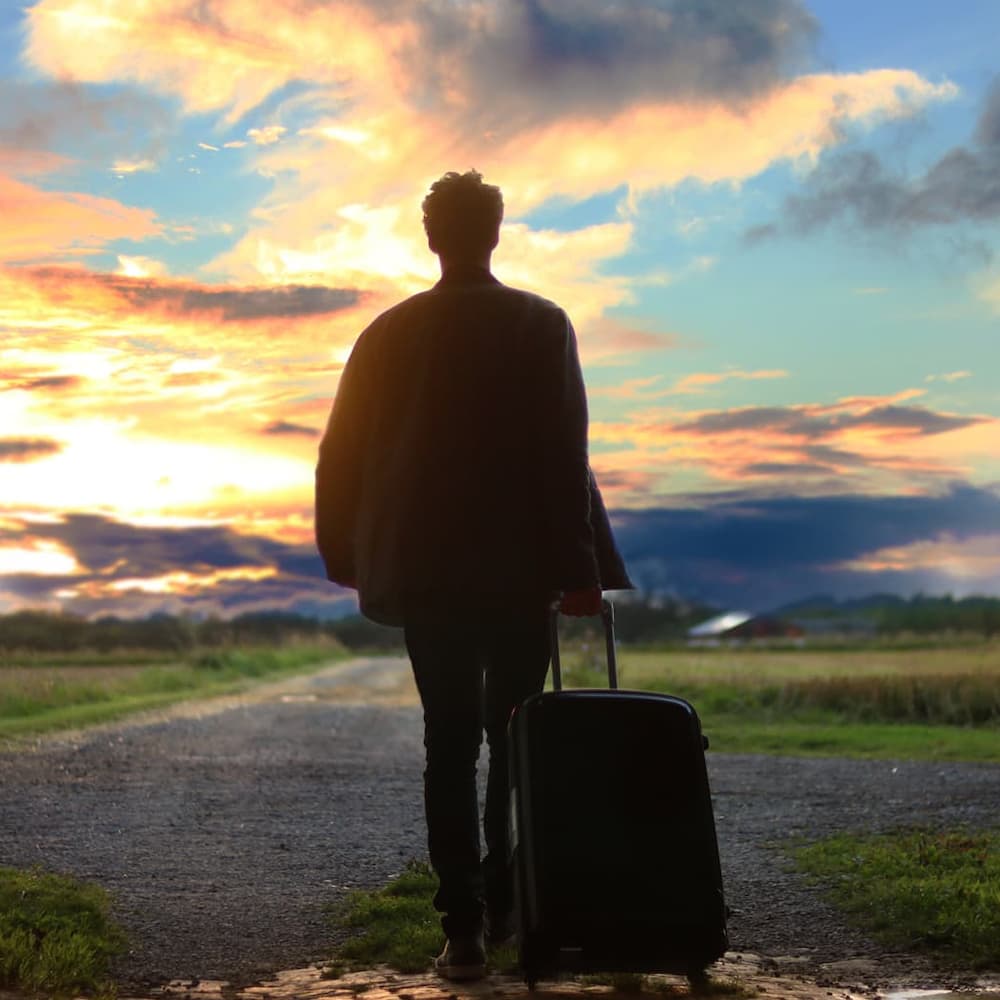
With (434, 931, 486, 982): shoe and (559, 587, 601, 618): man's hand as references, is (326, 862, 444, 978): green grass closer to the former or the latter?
(434, 931, 486, 982): shoe

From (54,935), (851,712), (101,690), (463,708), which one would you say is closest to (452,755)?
(463,708)

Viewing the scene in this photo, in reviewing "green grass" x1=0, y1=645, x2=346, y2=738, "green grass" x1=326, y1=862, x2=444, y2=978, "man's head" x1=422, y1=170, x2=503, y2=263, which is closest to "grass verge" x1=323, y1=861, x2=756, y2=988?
"green grass" x1=326, y1=862, x2=444, y2=978

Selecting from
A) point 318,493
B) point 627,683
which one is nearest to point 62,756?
point 318,493

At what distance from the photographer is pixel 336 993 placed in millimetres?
3934

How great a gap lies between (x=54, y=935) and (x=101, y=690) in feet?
55.4

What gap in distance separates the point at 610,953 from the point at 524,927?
245 millimetres

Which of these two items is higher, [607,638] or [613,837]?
[607,638]

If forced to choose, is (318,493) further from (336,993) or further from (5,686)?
(5,686)

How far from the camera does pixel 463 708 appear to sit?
404cm

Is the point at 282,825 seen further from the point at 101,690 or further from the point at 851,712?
the point at 101,690

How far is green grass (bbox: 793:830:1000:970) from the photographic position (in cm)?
472

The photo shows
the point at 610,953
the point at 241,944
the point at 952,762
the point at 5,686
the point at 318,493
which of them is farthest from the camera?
the point at 5,686

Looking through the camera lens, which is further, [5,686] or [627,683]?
[627,683]

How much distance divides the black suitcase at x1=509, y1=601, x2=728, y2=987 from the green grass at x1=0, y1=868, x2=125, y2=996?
4.40ft
